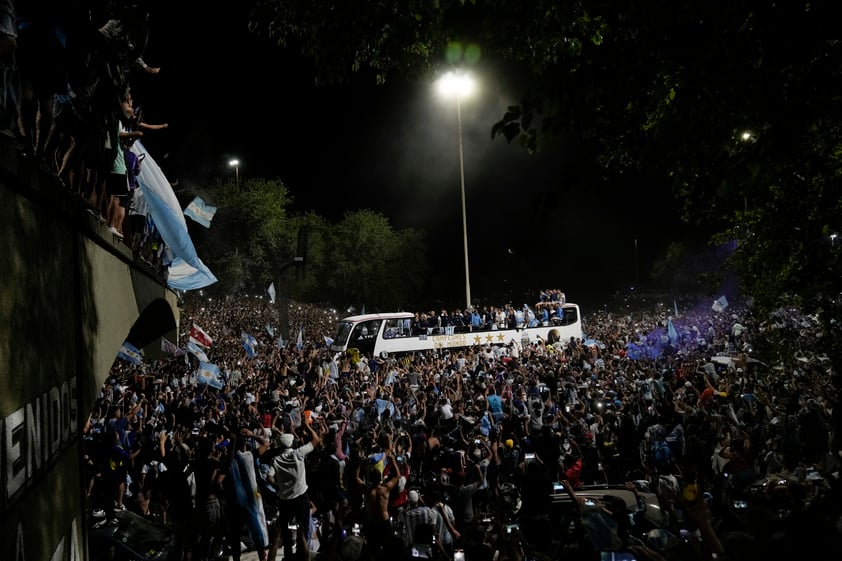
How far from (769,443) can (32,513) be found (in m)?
9.99

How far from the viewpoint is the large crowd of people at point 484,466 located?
183 inches

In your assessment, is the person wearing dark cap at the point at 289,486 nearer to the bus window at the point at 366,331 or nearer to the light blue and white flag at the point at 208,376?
the light blue and white flag at the point at 208,376

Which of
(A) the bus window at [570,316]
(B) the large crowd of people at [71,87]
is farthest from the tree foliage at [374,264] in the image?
(B) the large crowd of people at [71,87]

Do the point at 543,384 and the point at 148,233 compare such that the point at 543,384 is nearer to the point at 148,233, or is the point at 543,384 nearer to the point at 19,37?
the point at 148,233

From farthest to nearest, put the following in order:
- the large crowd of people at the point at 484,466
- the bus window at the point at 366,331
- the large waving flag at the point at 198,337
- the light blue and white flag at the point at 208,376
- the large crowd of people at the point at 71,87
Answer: the bus window at the point at 366,331, the large waving flag at the point at 198,337, the light blue and white flag at the point at 208,376, the large crowd of people at the point at 484,466, the large crowd of people at the point at 71,87

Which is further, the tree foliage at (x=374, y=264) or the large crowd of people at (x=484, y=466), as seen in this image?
the tree foliage at (x=374, y=264)

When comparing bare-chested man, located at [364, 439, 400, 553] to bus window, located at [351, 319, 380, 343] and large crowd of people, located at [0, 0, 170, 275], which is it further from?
bus window, located at [351, 319, 380, 343]

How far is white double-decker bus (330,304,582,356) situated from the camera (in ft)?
82.8

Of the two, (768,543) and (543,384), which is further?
(543,384)

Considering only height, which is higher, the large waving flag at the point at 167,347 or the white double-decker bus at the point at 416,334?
the large waving flag at the point at 167,347

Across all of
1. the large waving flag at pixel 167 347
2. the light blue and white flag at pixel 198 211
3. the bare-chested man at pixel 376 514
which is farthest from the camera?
the large waving flag at pixel 167 347

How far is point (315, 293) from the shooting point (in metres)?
54.5

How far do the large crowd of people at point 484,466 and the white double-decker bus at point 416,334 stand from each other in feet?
25.6

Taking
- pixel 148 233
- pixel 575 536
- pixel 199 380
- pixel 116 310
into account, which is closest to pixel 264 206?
pixel 199 380
